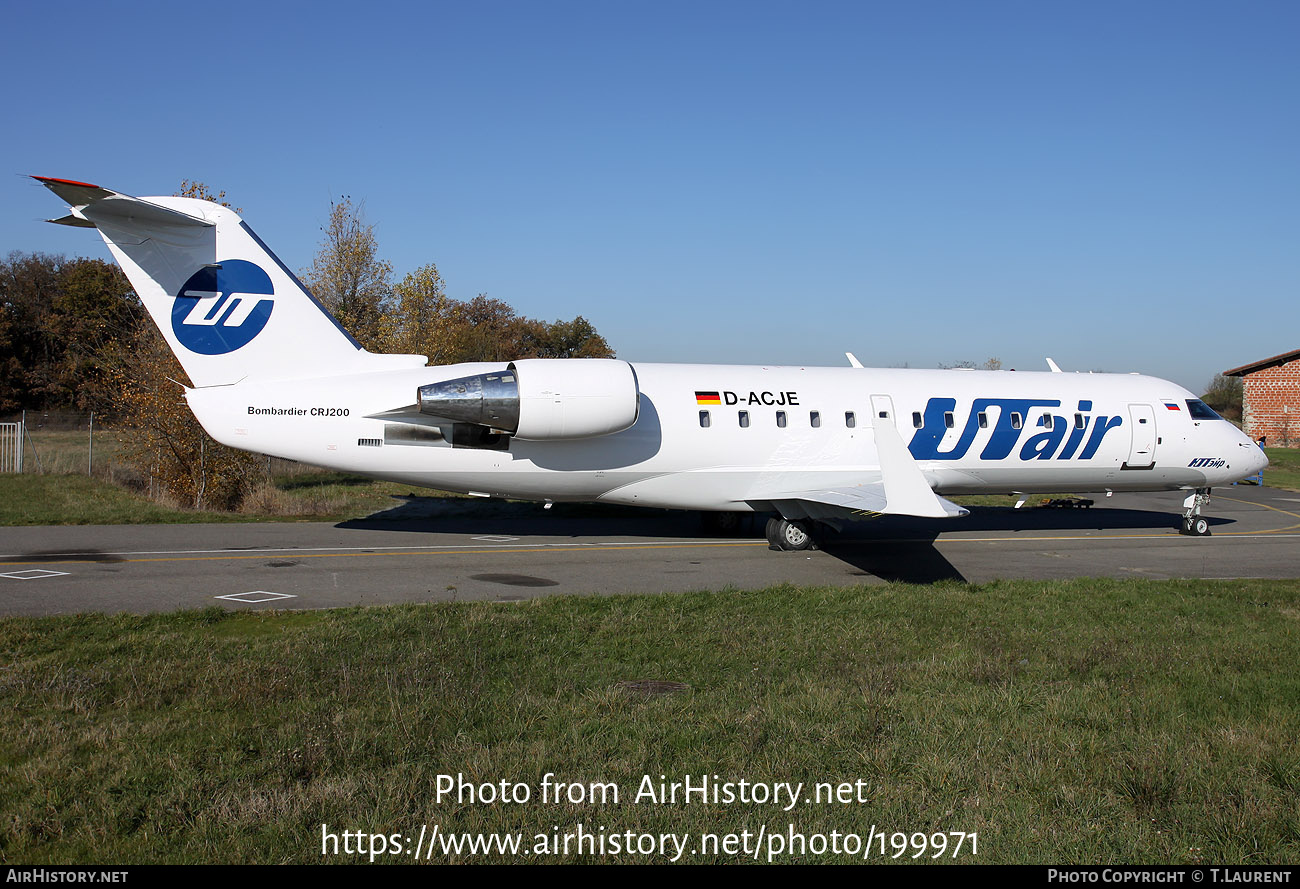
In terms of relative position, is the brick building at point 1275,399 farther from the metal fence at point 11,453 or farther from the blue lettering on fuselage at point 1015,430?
the metal fence at point 11,453

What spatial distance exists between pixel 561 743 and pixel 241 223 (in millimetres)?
12389

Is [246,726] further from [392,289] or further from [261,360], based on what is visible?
[392,289]

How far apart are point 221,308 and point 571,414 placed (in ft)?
20.4

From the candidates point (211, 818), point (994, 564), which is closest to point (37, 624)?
point (211, 818)

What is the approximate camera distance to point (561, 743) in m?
6.20

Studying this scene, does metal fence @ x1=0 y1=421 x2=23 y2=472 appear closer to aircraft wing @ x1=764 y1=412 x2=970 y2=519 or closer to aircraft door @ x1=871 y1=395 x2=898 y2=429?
aircraft wing @ x1=764 y1=412 x2=970 y2=519

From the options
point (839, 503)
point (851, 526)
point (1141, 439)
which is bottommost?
point (851, 526)

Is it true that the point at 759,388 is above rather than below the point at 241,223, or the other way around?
below

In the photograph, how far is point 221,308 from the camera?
48.9ft

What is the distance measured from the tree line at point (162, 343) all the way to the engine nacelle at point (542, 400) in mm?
8145

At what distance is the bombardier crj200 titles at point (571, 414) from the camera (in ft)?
48.2

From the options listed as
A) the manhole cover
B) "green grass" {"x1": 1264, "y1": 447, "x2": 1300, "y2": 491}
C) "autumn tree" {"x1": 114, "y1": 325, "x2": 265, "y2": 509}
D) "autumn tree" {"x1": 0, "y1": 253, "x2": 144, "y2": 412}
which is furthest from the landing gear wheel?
"autumn tree" {"x1": 0, "y1": 253, "x2": 144, "y2": 412}

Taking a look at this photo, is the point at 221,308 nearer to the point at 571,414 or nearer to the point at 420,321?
the point at 571,414

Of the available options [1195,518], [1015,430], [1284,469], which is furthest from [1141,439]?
[1284,469]
